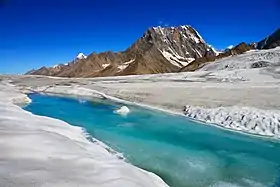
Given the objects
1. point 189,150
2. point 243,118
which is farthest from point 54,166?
point 243,118

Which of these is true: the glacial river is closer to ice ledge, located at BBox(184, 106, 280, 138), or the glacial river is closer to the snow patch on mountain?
ice ledge, located at BBox(184, 106, 280, 138)

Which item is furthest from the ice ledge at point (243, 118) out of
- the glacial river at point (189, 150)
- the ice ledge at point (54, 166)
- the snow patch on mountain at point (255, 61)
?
the snow patch on mountain at point (255, 61)

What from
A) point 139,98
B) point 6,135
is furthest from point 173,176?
point 139,98

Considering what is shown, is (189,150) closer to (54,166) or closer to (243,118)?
(243,118)

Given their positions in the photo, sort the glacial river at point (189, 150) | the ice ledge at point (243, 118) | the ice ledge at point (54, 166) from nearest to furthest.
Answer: the ice ledge at point (54, 166), the glacial river at point (189, 150), the ice ledge at point (243, 118)

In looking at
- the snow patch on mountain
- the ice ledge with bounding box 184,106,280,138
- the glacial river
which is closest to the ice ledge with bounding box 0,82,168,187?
the glacial river

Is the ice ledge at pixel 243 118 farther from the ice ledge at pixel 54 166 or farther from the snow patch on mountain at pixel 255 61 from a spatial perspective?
the snow patch on mountain at pixel 255 61

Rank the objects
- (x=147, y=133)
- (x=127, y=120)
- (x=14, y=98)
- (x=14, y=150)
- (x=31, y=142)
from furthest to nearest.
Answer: (x=14, y=98) → (x=127, y=120) → (x=147, y=133) → (x=31, y=142) → (x=14, y=150)

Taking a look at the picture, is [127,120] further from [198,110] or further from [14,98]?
[14,98]
